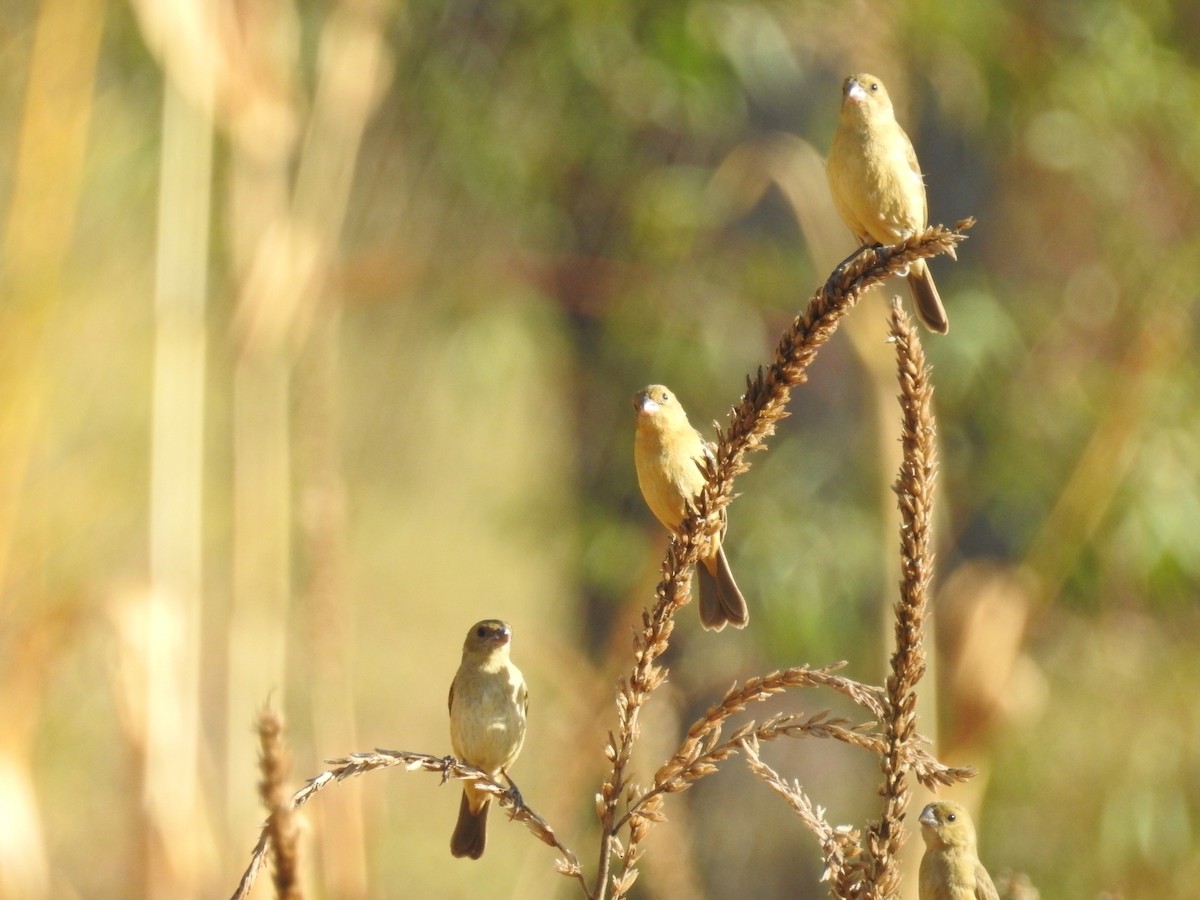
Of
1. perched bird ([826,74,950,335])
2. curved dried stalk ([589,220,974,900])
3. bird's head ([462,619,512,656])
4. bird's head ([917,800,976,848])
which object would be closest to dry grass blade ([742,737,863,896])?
curved dried stalk ([589,220,974,900])

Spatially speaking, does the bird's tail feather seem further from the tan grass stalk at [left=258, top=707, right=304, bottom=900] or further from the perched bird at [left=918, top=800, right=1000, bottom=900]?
the tan grass stalk at [left=258, top=707, right=304, bottom=900]

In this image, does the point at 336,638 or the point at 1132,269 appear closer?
the point at 336,638

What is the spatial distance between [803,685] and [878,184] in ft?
3.68

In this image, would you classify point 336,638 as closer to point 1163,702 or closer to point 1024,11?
point 1163,702

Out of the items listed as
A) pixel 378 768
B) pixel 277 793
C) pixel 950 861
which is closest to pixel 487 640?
pixel 950 861

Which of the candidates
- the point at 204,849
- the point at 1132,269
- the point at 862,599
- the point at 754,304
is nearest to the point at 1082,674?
the point at 862,599

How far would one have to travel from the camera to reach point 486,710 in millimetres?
2635

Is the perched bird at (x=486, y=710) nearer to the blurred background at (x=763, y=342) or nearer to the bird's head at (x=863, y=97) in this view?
the bird's head at (x=863, y=97)

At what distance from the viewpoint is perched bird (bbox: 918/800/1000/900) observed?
158cm

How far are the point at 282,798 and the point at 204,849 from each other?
Result: 160 cm

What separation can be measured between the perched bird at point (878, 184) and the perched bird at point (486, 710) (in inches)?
37.7

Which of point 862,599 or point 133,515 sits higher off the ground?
point 862,599

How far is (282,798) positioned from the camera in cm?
76

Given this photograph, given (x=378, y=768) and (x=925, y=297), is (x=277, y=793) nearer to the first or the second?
(x=378, y=768)
